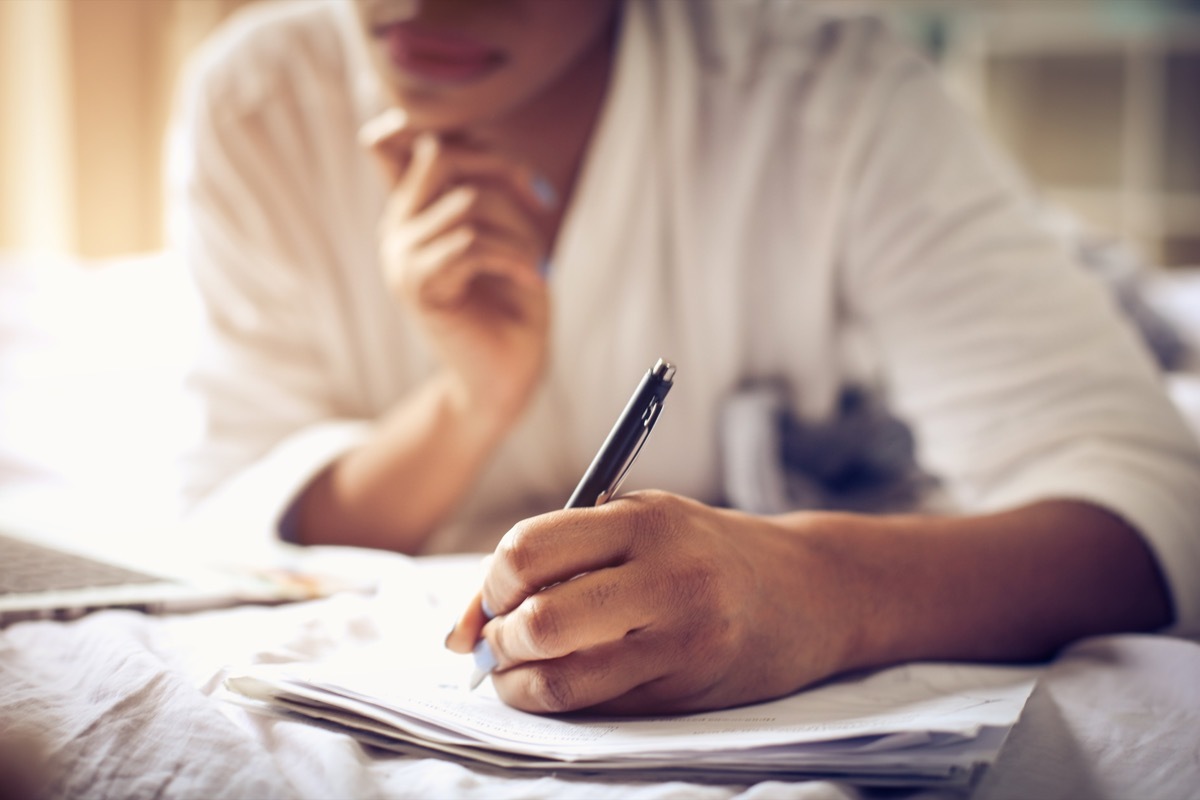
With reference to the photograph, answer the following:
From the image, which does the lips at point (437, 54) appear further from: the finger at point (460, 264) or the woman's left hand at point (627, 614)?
the woman's left hand at point (627, 614)

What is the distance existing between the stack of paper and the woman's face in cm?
52

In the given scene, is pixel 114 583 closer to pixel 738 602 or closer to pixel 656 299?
pixel 738 602

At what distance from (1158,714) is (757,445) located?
1.60 ft

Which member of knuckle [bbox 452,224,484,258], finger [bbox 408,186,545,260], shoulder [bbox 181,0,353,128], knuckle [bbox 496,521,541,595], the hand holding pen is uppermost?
shoulder [bbox 181,0,353,128]

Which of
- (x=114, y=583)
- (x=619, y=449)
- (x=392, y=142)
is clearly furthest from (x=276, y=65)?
(x=619, y=449)

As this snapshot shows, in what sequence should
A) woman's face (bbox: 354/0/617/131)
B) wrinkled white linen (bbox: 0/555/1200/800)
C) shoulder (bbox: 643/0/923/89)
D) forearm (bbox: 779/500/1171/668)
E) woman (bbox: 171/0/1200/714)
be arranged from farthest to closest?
shoulder (bbox: 643/0/923/89) < woman's face (bbox: 354/0/617/131) < woman (bbox: 171/0/1200/714) < forearm (bbox: 779/500/1171/668) < wrinkled white linen (bbox: 0/555/1200/800)

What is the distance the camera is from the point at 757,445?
3.00 feet

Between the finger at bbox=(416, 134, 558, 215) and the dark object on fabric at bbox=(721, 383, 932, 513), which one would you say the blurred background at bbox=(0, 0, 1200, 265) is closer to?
the finger at bbox=(416, 134, 558, 215)

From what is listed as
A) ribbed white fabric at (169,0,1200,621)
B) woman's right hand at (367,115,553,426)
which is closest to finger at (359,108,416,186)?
woman's right hand at (367,115,553,426)

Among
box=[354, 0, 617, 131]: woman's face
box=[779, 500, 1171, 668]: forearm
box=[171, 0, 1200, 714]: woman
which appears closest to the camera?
box=[779, 500, 1171, 668]: forearm

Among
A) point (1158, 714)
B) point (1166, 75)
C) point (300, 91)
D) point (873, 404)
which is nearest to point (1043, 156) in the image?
point (1166, 75)

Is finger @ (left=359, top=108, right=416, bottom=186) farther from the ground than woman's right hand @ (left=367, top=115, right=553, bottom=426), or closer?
farther from the ground

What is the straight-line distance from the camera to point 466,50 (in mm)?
800

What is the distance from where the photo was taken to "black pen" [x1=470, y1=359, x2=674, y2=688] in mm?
424
